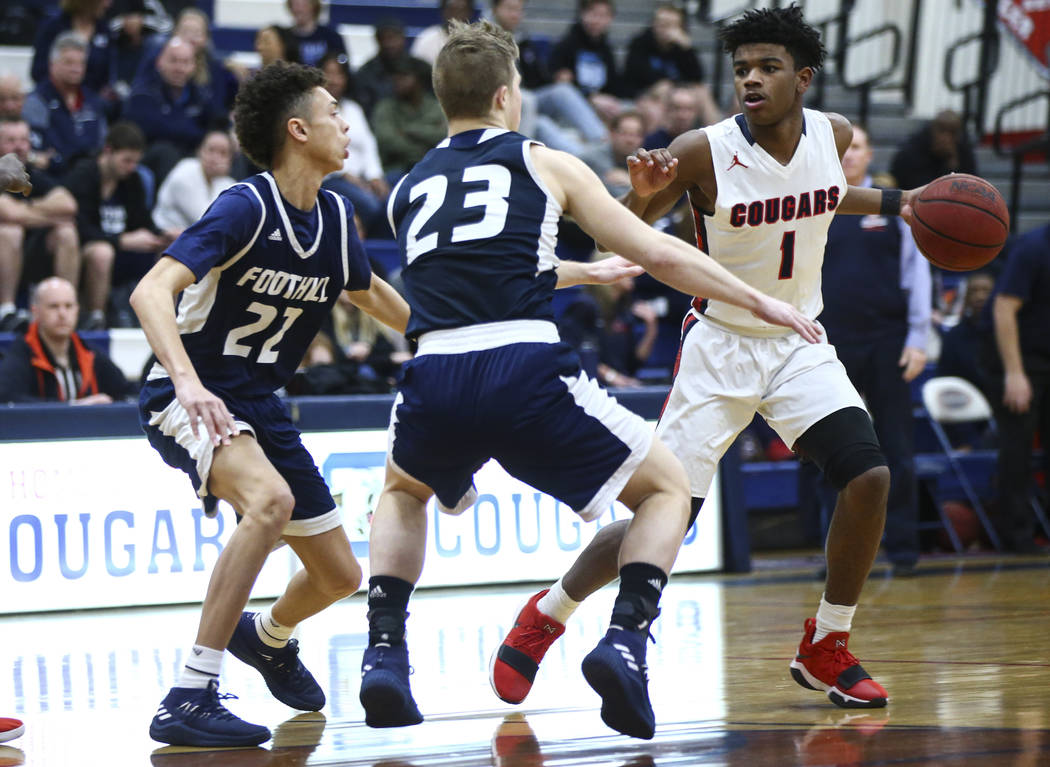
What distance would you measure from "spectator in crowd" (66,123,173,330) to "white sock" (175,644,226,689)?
591cm

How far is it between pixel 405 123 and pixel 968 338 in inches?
178

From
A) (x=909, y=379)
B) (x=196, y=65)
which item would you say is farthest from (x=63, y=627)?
(x=196, y=65)

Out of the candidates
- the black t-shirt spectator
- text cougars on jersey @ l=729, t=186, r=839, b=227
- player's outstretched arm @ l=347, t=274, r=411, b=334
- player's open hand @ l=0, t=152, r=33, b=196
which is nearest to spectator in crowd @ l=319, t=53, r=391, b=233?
the black t-shirt spectator

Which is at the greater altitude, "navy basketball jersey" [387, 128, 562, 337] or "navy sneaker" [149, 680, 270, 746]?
"navy basketball jersey" [387, 128, 562, 337]

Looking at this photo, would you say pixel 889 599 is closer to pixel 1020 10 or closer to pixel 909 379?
pixel 909 379

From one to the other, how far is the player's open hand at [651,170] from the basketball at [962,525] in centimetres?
590

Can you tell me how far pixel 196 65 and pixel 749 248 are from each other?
720 centimetres

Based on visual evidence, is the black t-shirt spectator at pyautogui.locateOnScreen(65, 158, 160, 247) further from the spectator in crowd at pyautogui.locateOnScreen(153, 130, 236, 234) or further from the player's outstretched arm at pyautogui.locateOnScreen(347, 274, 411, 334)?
the player's outstretched arm at pyautogui.locateOnScreen(347, 274, 411, 334)

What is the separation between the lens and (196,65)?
35.1 feet

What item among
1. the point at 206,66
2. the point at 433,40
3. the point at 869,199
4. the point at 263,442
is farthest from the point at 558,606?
the point at 433,40

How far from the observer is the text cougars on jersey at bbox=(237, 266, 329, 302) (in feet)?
13.2

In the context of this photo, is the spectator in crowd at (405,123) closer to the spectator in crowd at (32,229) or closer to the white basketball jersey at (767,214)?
the spectator in crowd at (32,229)

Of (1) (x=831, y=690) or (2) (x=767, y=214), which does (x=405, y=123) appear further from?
(1) (x=831, y=690)

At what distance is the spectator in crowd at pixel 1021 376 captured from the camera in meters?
8.67
